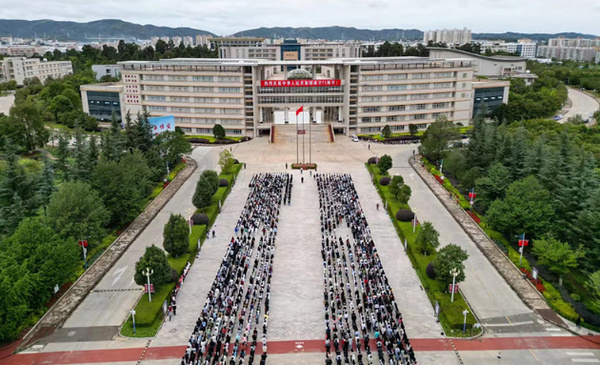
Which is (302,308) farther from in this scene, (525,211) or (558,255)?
(525,211)

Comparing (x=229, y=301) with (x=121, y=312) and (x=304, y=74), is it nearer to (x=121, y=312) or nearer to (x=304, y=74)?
(x=121, y=312)

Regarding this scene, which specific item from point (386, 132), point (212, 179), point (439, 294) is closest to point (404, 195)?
point (439, 294)

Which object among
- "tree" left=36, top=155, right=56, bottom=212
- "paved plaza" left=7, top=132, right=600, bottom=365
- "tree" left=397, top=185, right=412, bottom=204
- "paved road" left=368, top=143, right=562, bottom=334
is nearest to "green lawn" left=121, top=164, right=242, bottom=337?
"paved plaza" left=7, top=132, right=600, bottom=365

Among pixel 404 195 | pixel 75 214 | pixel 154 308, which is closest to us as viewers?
pixel 154 308

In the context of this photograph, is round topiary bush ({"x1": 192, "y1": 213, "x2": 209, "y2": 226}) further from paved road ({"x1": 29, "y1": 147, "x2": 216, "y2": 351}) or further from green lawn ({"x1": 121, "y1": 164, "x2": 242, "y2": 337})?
paved road ({"x1": 29, "y1": 147, "x2": 216, "y2": 351})

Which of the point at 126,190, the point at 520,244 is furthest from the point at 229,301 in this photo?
the point at 520,244

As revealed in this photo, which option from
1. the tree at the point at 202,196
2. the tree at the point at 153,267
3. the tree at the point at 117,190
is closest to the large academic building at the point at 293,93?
the tree at the point at 202,196

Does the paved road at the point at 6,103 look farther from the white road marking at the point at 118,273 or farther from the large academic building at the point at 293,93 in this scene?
the white road marking at the point at 118,273
